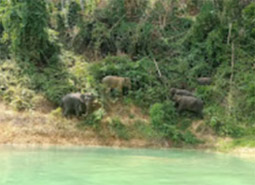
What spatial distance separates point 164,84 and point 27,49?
182 inches

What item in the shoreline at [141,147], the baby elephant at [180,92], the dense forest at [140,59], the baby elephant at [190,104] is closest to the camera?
the shoreline at [141,147]

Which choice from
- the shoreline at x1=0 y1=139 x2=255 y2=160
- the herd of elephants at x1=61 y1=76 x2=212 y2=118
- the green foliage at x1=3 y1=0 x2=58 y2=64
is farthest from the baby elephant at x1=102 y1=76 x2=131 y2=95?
the shoreline at x1=0 y1=139 x2=255 y2=160

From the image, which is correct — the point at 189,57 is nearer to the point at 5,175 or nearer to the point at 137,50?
the point at 137,50

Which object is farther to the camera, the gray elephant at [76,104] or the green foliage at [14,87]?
the green foliage at [14,87]

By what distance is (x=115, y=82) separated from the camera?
1401 centimetres

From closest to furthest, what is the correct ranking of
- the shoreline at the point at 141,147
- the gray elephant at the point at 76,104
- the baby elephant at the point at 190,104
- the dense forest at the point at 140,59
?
the shoreline at the point at 141,147 → the gray elephant at the point at 76,104 → the dense forest at the point at 140,59 → the baby elephant at the point at 190,104

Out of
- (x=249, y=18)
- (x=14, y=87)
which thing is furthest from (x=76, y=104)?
→ (x=249, y=18)

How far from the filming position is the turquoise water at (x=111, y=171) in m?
5.90

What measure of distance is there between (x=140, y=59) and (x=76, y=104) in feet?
13.2

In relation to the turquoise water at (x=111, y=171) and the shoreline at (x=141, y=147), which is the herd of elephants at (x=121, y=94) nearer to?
the shoreline at (x=141, y=147)

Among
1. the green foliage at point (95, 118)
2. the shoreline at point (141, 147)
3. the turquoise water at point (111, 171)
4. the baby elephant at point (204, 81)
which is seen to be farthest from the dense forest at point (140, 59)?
the turquoise water at point (111, 171)

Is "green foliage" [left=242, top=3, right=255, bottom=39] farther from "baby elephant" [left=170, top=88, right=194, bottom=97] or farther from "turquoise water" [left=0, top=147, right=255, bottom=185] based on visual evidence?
"turquoise water" [left=0, top=147, right=255, bottom=185]

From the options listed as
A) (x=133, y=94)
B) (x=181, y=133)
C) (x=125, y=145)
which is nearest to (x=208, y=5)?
(x=133, y=94)

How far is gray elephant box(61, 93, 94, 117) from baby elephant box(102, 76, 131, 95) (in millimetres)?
1172
